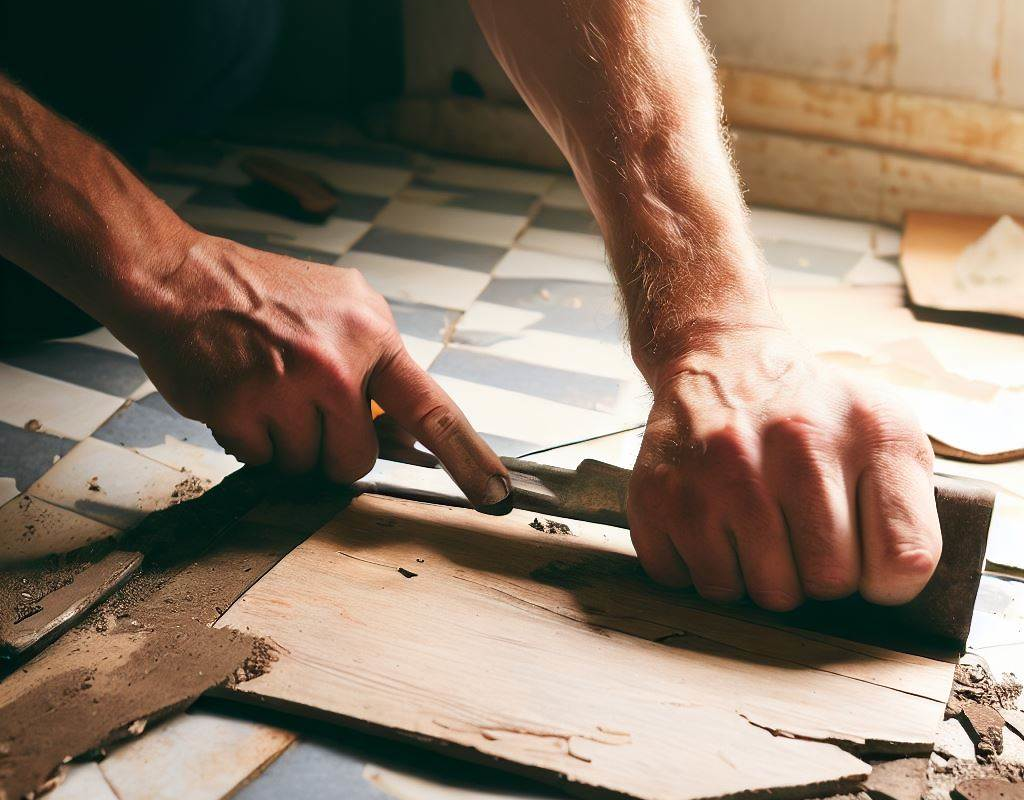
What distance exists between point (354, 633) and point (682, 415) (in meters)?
0.39

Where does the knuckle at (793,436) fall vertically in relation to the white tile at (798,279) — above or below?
above

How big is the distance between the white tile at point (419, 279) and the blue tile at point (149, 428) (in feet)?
1.65

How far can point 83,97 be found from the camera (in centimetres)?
179

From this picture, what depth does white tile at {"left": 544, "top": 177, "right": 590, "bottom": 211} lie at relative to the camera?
89.7 inches

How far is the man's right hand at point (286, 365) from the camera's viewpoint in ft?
3.67

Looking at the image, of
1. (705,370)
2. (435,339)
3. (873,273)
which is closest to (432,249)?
(435,339)

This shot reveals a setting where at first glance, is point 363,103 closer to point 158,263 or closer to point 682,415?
point 158,263

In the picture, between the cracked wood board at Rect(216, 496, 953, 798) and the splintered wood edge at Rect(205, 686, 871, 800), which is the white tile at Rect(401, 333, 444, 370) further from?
the splintered wood edge at Rect(205, 686, 871, 800)

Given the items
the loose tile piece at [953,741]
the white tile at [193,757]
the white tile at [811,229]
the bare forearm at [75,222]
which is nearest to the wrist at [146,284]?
the bare forearm at [75,222]

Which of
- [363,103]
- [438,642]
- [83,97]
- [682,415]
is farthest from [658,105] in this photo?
[363,103]

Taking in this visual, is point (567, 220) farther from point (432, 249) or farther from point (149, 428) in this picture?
point (149, 428)

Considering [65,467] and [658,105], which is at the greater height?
[658,105]

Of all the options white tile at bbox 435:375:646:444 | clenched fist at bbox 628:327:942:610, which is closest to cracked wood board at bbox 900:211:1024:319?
white tile at bbox 435:375:646:444

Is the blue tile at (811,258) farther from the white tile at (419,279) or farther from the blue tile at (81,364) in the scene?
the blue tile at (81,364)
